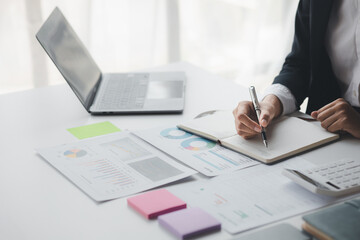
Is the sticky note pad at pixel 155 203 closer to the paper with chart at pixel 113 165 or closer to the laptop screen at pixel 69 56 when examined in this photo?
the paper with chart at pixel 113 165

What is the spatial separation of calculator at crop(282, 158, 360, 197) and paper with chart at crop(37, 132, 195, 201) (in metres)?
0.23

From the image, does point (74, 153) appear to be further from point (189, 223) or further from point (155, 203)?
point (189, 223)

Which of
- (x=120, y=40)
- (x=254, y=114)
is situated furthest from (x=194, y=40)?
(x=254, y=114)

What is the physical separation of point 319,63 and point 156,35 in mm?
1639

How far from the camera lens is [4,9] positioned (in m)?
2.54

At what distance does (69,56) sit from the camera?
156 centimetres

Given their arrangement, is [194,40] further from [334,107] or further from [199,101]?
[334,107]

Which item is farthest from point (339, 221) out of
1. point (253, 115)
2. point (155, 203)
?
point (253, 115)

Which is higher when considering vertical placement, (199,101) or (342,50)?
(342,50)

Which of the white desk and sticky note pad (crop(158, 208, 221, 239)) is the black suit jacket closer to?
the white desk

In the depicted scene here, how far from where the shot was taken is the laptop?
1478mm

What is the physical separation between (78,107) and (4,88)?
1281 millimetres

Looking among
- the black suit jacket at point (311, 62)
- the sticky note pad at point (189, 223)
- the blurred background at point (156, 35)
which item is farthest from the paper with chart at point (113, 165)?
the blurred background at point (156, 35)

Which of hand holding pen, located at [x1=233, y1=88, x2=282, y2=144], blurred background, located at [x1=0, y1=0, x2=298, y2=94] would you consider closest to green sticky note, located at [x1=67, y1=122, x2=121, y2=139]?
hand holding pen, located at [x1=233, y1=88, x2=282, y2=144]
